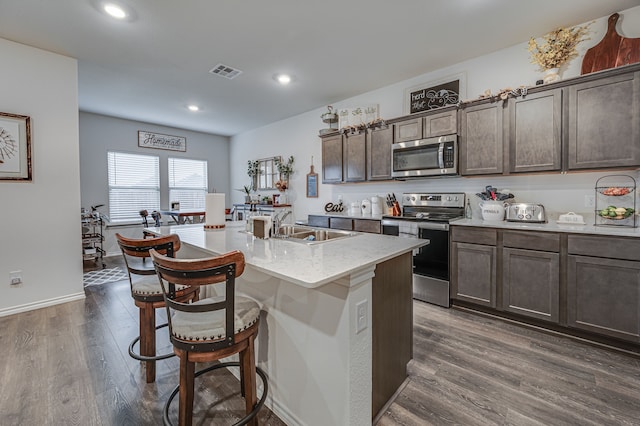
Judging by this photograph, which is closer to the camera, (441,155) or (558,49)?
(558,49)

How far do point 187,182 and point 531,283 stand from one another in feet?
22.4

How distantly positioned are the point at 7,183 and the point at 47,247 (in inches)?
30.0

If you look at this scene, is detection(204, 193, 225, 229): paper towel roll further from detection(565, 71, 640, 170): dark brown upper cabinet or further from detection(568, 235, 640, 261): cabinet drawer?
detection(565, 71, 640, 170): dark brown upper cabinet

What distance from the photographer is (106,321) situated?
2.80 m

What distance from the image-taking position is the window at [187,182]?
21.9ft

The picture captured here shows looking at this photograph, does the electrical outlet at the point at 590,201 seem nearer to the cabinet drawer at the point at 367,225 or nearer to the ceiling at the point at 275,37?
the ceiling at the point at 275,37

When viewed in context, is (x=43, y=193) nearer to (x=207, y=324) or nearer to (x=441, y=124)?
(x=207, y=324)

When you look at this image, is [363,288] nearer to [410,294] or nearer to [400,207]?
[410,294]

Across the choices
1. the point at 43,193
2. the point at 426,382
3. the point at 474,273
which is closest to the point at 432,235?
the point at 474,273

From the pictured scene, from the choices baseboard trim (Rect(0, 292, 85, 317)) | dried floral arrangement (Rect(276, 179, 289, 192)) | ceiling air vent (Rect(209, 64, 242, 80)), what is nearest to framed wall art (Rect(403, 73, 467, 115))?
ceiling air vent (Rect(209, 64, 242, 80))

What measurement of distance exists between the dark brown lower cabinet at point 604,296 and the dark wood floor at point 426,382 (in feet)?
0.66

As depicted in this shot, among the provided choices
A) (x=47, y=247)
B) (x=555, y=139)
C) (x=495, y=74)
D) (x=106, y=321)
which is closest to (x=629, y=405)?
(x=555, y=139)

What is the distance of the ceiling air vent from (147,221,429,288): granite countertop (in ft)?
7.81

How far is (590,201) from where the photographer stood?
8.77 feet
